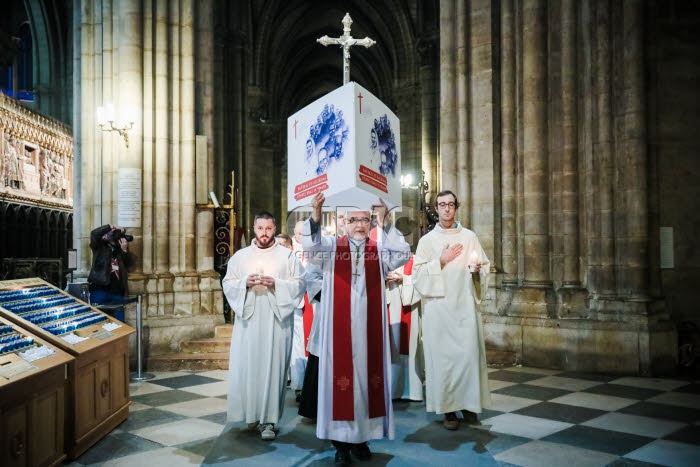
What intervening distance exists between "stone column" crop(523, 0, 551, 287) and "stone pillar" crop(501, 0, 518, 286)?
0.91 ft

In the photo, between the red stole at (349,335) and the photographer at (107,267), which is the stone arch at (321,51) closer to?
the photographer at (107,267)

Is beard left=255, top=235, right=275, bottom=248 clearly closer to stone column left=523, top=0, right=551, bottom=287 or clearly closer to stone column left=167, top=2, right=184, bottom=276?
stone column left=167, top=2, right=184, bottom=276

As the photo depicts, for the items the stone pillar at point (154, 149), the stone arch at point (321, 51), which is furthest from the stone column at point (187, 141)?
the stone arch at point (321, 51)

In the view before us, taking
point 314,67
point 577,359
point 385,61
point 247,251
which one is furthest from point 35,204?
point 314,67

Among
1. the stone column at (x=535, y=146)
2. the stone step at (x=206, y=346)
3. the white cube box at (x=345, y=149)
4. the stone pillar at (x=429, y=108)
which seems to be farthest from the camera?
the stone pillar at (x=429, y=108)

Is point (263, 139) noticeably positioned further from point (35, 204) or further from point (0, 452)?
point (0, 452)

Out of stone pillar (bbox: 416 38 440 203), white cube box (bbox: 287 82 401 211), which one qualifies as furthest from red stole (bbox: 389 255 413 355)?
stone pillar (bbox: 416 38 440 203)

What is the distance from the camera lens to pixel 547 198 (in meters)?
8.51

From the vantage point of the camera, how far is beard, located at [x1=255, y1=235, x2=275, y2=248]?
5250 mm

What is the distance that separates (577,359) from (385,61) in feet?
74.5

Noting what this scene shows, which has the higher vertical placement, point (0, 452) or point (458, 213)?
point (458, 213)

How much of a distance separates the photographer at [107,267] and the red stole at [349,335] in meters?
3.93

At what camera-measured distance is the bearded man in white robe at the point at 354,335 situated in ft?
14.0

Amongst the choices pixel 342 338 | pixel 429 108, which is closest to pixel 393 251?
pixel 342 338
